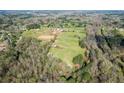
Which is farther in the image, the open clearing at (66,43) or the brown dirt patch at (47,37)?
the brown dirt patch at (47,37)

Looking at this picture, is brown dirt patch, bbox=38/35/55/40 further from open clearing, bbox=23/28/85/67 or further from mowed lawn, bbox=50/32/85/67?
mowed lawn, bbox=50/32/85/67

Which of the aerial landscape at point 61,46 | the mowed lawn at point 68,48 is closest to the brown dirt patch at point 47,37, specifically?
the aerial landscape at point 61,46

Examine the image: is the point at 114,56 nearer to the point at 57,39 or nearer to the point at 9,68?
the point at 57,39

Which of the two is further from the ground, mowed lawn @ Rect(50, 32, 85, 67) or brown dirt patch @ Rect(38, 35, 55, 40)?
brown dirt patch @ Rect(38, 35, 55, 40)

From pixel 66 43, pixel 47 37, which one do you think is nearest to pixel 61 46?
pixel 66 43

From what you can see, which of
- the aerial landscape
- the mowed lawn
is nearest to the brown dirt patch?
the aerial landscape

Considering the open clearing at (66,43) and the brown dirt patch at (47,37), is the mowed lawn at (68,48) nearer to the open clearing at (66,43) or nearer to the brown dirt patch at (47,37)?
the open clearing at (66,43)
